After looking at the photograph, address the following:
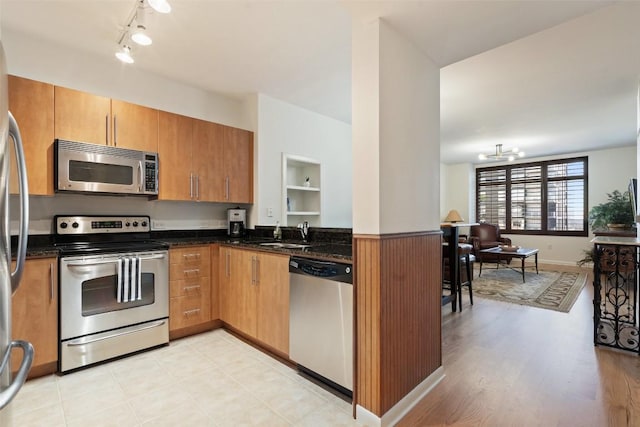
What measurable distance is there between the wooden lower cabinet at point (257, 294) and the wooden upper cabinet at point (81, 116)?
152 cm

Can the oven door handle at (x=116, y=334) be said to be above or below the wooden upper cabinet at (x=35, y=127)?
below

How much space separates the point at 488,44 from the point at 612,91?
284 cm

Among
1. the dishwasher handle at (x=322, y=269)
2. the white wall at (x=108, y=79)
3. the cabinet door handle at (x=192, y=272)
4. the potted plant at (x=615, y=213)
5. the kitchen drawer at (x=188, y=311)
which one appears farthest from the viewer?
the potted plant at (x=615, y=213)

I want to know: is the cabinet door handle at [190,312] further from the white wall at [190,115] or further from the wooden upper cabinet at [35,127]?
the wooden upper cabinet at [35,127]

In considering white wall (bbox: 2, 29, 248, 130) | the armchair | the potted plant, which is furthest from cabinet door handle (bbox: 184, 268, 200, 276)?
the potted plant

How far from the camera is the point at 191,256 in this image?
2996 millimetres

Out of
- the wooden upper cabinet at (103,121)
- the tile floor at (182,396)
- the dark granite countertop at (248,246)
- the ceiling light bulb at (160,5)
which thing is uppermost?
the ceiling light bulb at (160,5)

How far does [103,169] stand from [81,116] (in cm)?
46

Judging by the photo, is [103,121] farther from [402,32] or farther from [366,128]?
[402,32]

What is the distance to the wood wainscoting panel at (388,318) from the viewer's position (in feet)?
5.63

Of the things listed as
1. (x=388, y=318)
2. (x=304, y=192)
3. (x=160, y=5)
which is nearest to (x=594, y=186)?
(x=304, y=192)

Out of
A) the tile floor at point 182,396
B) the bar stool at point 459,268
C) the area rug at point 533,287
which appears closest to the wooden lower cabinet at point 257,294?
the tile floor at point 182,396

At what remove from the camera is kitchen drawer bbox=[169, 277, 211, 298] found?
2871 mm

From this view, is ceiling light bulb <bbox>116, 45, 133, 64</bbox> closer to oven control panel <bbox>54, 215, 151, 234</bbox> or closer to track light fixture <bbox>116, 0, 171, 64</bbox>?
track light fixture <bbox>116, 0, 171, 64</bbox>
